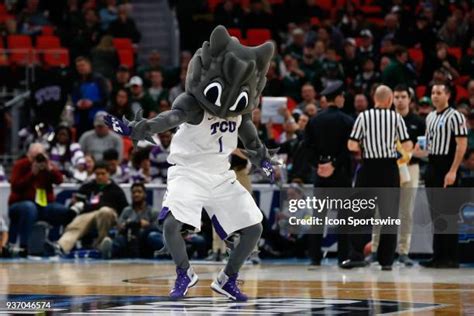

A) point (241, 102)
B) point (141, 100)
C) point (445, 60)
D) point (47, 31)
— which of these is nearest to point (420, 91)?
point (445, 60)

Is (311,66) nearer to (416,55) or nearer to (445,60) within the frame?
(416,55)

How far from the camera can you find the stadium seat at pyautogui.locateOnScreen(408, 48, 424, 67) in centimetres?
2162

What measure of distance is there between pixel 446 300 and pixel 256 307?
1645mm

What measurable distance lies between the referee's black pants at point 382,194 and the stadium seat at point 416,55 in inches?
270

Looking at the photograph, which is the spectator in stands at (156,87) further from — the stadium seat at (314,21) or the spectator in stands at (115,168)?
the stadium seat at (314,21)

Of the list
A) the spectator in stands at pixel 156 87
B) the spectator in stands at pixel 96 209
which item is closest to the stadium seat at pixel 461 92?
the spectator in stands at pixel 156 87

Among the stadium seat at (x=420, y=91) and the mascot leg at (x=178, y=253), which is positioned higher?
the stadium seat at (x=420, y=91)

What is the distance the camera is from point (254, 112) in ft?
55.9

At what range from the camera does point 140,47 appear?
993 inches

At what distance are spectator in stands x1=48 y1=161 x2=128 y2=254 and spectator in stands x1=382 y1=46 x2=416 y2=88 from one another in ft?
15.8

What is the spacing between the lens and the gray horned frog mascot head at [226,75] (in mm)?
10219

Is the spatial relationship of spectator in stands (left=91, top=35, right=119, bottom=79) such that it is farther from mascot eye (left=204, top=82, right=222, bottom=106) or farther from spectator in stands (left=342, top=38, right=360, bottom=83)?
mascot eye (left=204, top=82, right=222, bottom=106)

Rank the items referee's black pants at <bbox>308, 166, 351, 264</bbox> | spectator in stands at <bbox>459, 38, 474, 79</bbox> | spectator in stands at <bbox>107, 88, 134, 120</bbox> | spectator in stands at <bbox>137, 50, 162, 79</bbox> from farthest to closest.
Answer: spectator in stands at <bbox>137, 50, 162, 79</bbox> < spectator in stands at <bbox>459, 38, 474, 79</bbox> < spectator in stands at <bbox>107, 88, 134, 120</bbox> < referee's black pants at <bbox>308, 166, 351, 264</bbox>

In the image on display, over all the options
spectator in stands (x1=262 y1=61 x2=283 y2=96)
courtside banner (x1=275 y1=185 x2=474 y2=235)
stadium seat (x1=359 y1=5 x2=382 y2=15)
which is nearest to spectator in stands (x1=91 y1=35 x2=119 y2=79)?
spectator in stands (x1=262 y1=61 x2=283 y2=96)
